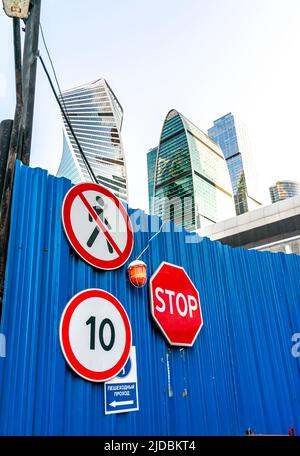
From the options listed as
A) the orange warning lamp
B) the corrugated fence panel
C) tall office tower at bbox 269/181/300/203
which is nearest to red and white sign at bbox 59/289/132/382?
the corrugated fence panel

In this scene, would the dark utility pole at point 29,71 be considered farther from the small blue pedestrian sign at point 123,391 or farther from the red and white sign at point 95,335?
the small blue pedestrian sign at point 123,391

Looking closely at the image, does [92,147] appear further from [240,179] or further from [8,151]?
[240,179]

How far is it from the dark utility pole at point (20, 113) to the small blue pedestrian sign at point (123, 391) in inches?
60.1

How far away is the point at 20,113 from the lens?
10.5 ft

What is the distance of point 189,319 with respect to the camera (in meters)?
4.68

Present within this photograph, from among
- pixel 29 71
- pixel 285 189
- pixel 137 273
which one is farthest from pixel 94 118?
pixel 285 189

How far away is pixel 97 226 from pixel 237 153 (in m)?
173

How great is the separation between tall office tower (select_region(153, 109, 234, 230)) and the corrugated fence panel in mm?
80689

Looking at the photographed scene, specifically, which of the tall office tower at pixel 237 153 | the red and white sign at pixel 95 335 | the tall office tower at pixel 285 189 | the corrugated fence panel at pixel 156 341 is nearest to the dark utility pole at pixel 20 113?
the corrugated fence panel at pixel 156 341

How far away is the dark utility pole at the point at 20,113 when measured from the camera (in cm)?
300

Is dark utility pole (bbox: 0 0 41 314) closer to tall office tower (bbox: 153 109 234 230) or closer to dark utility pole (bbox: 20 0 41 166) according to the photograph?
dark utility pole (bbox: 20 0 41 166)

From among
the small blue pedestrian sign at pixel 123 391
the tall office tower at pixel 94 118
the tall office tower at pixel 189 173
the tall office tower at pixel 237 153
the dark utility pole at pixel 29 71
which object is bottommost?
the small blue pedestrian sign at pixel 123 391

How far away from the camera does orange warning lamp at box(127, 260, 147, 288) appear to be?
13.4ft
